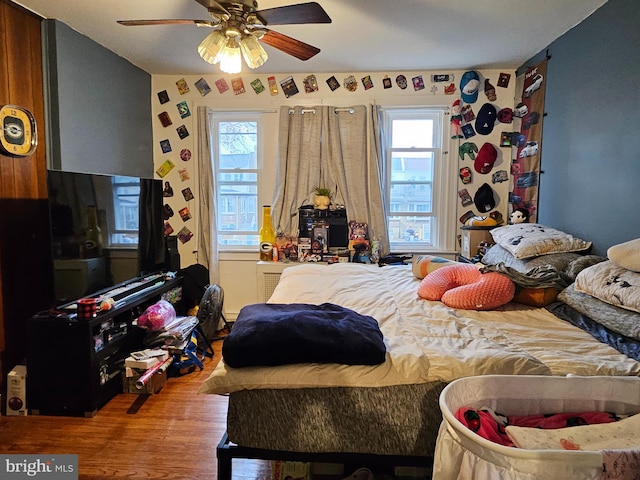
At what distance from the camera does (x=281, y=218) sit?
12.8 ft

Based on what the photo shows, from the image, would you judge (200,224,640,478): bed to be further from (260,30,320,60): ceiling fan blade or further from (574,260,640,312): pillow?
(260,30,320,60): ceiling fan blade

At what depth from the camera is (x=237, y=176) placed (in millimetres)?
4078

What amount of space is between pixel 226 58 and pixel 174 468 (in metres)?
2.00

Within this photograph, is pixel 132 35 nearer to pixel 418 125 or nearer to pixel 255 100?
pixel 255 100

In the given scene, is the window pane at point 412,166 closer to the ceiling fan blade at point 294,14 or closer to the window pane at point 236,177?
the window pane at point 236,177

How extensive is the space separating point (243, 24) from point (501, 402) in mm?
1899

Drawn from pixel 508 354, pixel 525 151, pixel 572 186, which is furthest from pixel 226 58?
pixel 525 151

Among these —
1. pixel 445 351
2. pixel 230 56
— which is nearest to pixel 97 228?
pixel 230 56

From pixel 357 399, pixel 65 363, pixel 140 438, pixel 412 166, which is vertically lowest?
pixel 140 438

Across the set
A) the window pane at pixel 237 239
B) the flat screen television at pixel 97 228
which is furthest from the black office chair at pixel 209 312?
the window pane at pixel 237 239

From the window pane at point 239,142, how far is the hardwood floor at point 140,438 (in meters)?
2.22

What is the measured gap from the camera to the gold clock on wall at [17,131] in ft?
7.74

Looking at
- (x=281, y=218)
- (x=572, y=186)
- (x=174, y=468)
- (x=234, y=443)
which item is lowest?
(x=174, y=468)

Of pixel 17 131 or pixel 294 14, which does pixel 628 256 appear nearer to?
pixel 294 14
